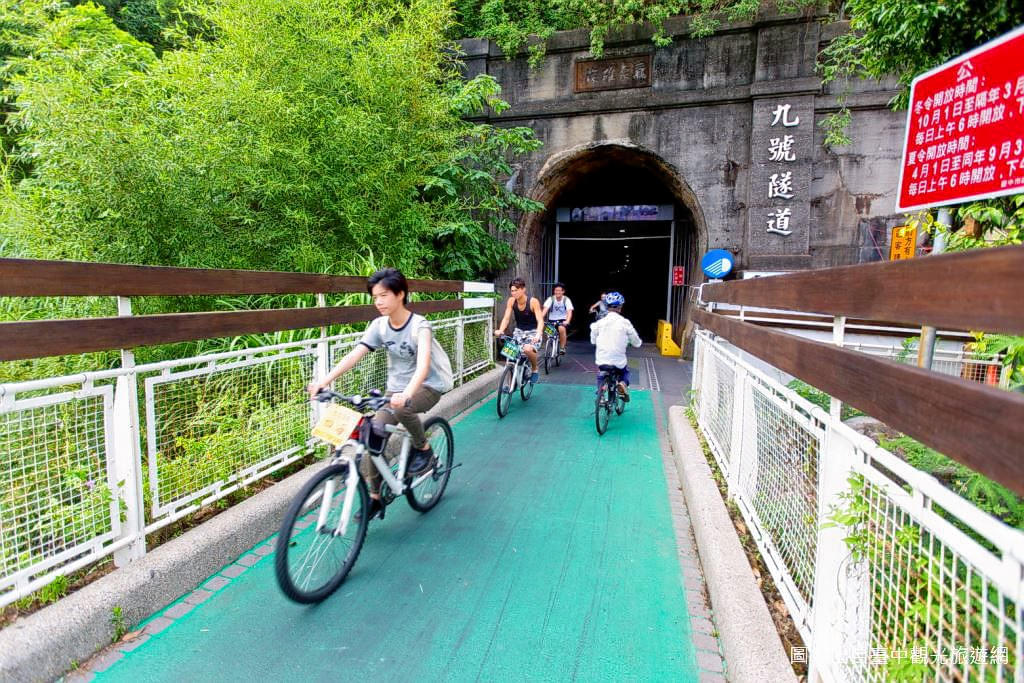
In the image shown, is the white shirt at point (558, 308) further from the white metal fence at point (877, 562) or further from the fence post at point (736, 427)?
the white metal fence at point (877, 562)

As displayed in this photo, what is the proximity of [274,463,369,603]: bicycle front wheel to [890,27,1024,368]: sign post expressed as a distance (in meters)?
3.22

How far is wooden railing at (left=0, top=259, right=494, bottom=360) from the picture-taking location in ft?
7.12

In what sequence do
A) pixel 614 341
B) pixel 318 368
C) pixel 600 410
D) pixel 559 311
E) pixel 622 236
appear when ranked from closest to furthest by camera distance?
pixel 318 368, pixel 600 410, pixel 614 341, pixel 559 311, pixel 622 236

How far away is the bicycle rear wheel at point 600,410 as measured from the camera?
17.6 ft

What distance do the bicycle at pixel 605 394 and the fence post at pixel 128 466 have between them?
384cm

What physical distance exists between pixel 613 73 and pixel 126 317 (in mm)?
10322

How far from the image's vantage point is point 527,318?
712 centimetres

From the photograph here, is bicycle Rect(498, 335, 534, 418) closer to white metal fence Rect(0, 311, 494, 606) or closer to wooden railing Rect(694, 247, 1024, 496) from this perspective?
white metal fence Rect(0, 311, 494, 606)

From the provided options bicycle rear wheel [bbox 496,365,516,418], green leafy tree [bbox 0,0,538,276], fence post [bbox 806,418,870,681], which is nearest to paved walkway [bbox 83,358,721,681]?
fence post [bbox 806,418,870,681]

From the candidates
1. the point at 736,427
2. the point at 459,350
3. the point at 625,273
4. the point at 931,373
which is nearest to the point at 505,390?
the point at 459,350

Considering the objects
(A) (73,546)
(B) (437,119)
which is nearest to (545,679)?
(A) (73,546)

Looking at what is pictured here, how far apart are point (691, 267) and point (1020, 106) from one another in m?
9.05

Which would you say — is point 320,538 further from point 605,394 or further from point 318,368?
point 605,394

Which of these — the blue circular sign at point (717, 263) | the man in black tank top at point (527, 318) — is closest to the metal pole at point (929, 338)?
the man in black tank top at point (527, 318)
